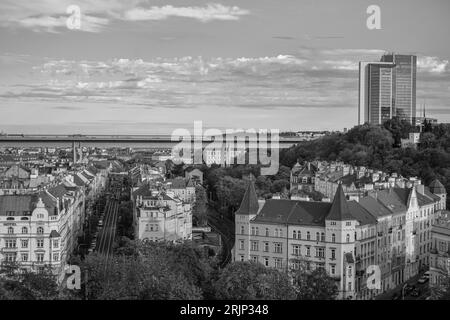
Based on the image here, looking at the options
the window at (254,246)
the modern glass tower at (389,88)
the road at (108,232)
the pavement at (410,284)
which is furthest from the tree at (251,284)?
the modern glass tower at (389,88)

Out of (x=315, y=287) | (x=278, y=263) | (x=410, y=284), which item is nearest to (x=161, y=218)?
(x=278, y=263)

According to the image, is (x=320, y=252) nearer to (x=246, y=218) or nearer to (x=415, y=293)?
(x=246, y=218)

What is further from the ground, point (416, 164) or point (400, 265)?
point (416, 164)

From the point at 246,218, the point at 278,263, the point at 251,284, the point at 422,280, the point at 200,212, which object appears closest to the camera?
the point at 251,284

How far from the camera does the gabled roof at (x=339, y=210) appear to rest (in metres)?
35.6

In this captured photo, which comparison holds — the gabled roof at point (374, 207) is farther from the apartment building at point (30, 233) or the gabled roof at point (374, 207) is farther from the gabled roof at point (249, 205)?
the apartment building at point (30, 233)

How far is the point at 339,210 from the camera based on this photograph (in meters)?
35.7

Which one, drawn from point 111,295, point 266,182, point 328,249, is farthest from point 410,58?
point 111,295

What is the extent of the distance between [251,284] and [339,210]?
9.27m

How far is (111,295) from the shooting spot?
26.9m

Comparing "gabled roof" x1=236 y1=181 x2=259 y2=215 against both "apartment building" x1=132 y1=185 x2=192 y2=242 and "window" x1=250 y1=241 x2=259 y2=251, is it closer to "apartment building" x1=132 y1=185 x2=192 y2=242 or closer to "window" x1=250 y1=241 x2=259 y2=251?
"window" x1=250 y1=241 x2=259 y2=251

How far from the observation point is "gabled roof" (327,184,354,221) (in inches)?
1401
